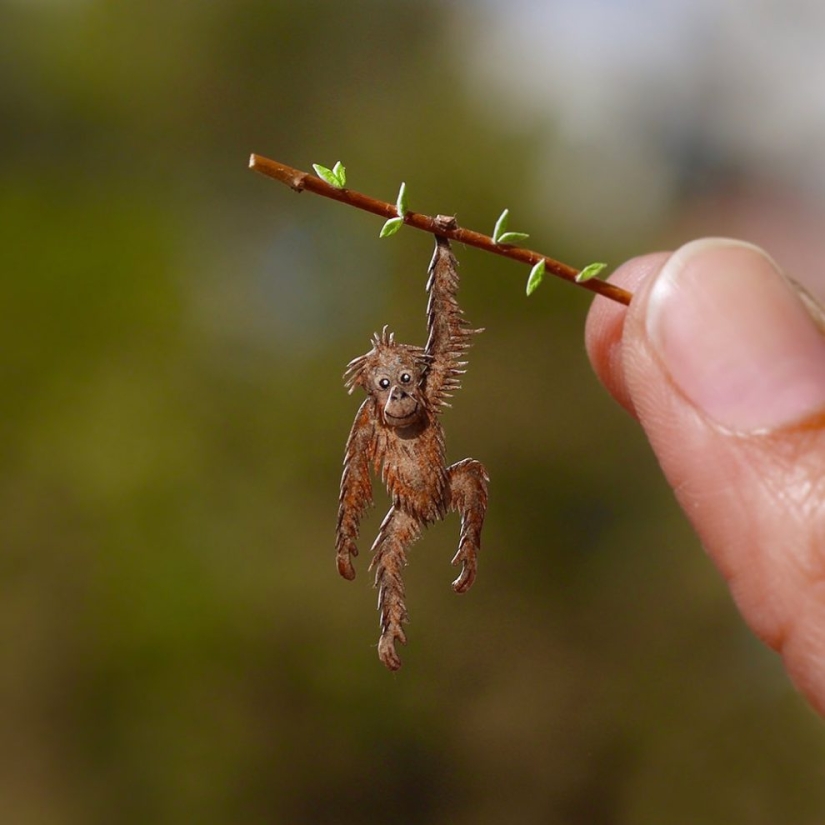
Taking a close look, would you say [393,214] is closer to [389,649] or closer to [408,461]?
[408,461]

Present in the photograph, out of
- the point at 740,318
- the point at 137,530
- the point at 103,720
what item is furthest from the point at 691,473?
the point at 103,720

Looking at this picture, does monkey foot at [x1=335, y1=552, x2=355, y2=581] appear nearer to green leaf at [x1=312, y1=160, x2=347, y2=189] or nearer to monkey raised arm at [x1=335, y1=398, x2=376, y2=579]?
monkey raised arm at [x1=335, y1=398, x2=376, y2=579]

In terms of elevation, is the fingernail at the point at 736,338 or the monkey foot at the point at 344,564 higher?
the fingernail at the point at 736,338

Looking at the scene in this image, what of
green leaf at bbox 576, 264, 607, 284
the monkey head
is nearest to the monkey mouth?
the monkey head

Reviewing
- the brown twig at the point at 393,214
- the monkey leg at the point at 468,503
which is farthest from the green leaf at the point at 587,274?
the monkey leg at the point at 468,503

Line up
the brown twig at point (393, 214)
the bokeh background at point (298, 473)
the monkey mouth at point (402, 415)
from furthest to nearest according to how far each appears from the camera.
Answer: the bokeh background at point (298, 473) < the monkey mouth at point (402, 415) < the brown twig at point (393, 214)

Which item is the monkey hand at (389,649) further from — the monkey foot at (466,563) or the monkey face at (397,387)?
the monkey face at (397,387)

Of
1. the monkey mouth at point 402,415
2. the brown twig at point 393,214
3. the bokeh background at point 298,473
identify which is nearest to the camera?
the brown twig at point 393,214
